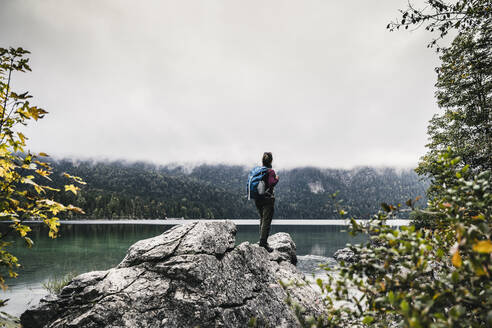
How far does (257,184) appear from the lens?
9.70 meters

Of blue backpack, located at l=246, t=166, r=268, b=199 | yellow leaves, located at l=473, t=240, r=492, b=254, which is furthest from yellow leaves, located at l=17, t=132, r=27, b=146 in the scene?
blue backpack, located at l=246, t=166, r=268, b=199

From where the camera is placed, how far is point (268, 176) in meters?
9.75

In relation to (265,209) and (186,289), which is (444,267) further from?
(265,209)

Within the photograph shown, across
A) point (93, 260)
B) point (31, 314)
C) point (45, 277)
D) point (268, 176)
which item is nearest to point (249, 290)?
point (268, 176)

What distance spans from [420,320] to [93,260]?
129 feet

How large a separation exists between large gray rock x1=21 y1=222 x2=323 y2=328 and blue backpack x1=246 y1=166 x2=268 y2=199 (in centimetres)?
185

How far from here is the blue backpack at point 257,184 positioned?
9648 millimetres

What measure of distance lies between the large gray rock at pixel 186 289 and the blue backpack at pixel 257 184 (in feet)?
6.08

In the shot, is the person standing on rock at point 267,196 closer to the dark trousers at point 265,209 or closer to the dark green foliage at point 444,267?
the dark trousers at point 265,209

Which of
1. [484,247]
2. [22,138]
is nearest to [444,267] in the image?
[484,247]

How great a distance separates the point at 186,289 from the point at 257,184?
14.5 feet

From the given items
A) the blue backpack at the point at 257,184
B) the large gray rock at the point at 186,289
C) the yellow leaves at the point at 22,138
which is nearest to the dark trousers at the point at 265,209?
the blue backpack at the point at 257,184

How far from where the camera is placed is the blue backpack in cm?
965

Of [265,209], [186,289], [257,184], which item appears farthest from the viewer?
[265,209]
